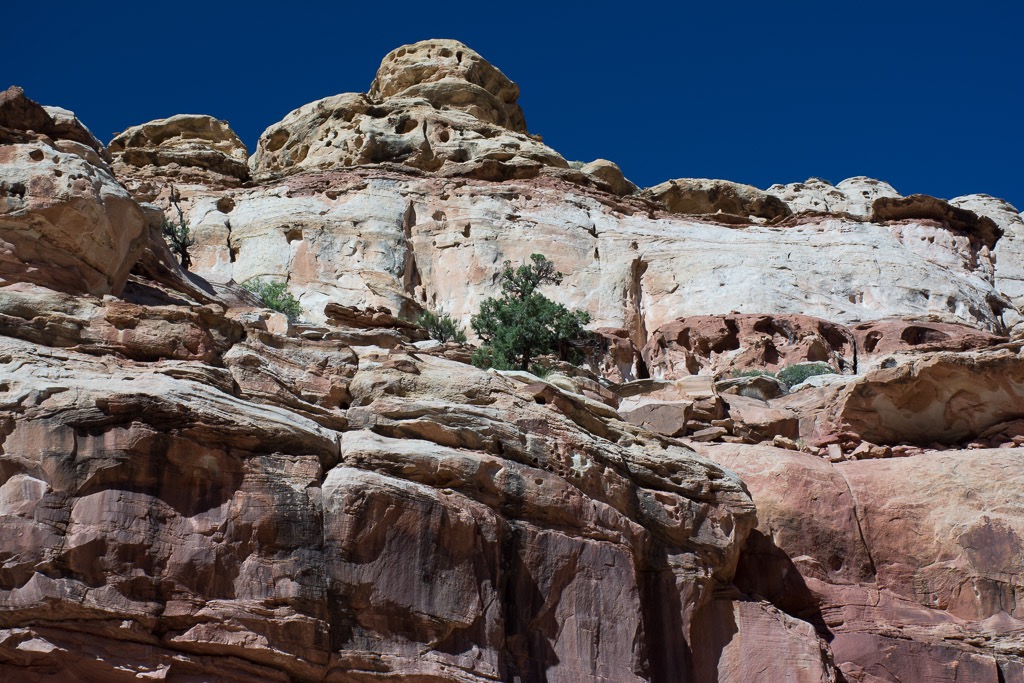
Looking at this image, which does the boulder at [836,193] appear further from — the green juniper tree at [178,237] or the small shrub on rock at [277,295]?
the small shrub on rock at [277,295]

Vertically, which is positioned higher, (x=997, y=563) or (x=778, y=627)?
(x=997, y=563)

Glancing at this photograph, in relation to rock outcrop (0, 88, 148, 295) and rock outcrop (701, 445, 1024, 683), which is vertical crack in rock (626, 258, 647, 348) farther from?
rock outcrop (0, 88, 148, 295)

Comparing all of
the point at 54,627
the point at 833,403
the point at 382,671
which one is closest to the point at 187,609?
the point at 54,627

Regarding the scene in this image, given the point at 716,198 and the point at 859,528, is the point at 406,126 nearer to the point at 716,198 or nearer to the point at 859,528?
the point at 716,198

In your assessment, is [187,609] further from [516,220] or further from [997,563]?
[516,220]

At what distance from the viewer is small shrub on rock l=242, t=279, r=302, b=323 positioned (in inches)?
1280

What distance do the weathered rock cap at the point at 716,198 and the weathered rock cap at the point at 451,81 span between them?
27.0 ft

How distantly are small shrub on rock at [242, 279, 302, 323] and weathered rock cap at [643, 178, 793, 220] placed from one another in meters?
20.6

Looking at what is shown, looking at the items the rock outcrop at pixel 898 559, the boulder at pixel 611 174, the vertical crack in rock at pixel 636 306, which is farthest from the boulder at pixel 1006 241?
the rock outcrop at pixel 898 559

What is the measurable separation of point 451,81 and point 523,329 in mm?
25380

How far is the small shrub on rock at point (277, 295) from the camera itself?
3250 cm

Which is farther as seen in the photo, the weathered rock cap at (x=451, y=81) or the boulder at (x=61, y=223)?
the weathered rock cap at (x=451, y=81)

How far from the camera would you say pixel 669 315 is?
42500mm

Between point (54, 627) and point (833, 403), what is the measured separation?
1597 cm
